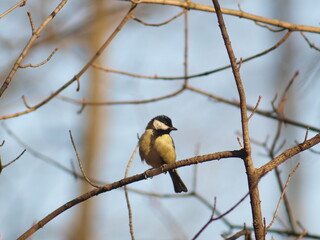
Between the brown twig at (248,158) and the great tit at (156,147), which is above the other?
the great tit at (156,147)

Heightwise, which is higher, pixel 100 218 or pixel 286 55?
pixel 286 55

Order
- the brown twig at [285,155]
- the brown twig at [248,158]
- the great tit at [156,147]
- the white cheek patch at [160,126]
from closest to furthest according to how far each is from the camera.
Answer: the brown twig at [248,158], the brown twig at [285,155], the great tit at [156,147], the white cheek patch at [160,126]

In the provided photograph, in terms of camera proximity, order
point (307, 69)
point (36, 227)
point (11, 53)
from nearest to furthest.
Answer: point (36, 227) < point (307, 69) < point (11, 53)

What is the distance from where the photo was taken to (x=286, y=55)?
1206 centimetres

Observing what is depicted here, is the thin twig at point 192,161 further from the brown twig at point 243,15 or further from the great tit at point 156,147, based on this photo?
the great tit at point 156,147

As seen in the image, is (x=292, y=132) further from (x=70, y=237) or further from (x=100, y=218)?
(x=70, y=237)

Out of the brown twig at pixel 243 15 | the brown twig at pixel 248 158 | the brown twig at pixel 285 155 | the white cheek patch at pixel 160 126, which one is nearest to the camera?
the brown twig at pixel 248 158

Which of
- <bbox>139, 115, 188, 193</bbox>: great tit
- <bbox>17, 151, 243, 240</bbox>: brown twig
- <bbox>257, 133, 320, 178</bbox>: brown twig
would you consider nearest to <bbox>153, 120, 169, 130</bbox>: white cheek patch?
<bbox>139, 115, 188, 193</bbox>: great tit

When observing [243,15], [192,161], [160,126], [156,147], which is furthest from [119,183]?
[160,126]

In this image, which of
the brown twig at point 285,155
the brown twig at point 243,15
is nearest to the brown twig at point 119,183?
the brown twig at point 285,155

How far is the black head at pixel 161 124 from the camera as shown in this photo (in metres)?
4.93

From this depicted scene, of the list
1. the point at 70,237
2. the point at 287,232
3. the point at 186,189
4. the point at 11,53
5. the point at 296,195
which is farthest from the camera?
the point at 296,195

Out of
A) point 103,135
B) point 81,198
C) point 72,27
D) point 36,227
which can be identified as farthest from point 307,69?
point 103,135

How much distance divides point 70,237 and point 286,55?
6563 millimetres
